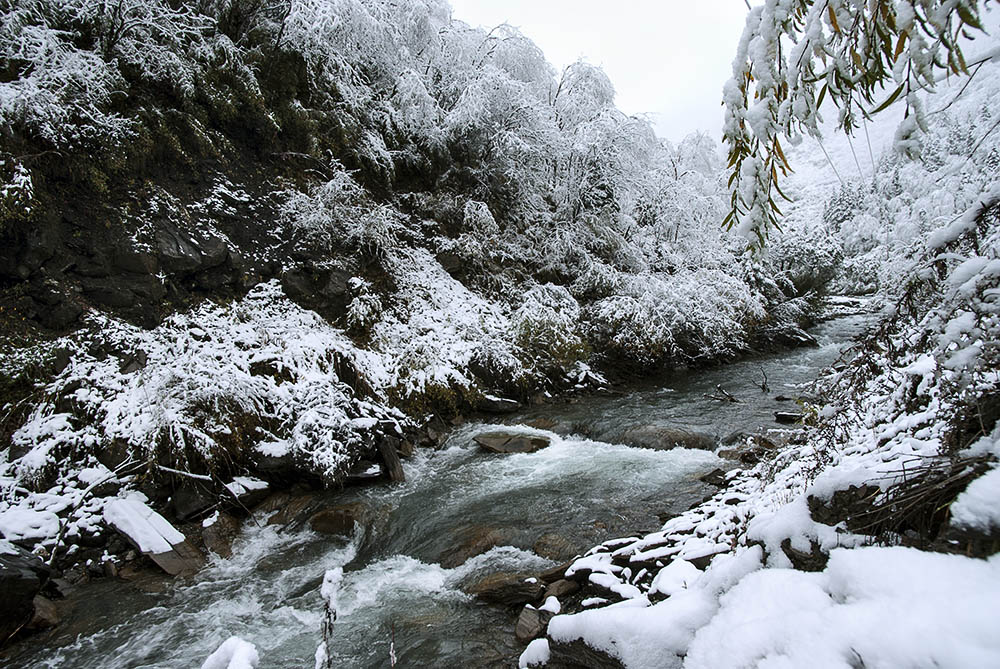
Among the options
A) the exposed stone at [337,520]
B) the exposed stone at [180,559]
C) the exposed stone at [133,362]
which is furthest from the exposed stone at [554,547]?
the exposed stone at [133,362]

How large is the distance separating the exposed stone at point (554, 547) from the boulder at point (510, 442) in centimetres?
204

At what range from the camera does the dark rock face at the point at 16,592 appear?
3027mm

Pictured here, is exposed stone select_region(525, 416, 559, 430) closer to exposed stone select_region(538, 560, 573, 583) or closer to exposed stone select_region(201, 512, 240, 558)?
Result: exposed stone select_region(538, 560, 573, 583)

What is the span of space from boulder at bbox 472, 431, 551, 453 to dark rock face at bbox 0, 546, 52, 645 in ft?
14.3

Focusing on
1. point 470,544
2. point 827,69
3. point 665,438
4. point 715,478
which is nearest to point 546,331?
point 665,438

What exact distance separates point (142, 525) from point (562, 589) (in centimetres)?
387

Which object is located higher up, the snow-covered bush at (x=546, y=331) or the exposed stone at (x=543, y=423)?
the snow-covered bush at (x=546, y=331)

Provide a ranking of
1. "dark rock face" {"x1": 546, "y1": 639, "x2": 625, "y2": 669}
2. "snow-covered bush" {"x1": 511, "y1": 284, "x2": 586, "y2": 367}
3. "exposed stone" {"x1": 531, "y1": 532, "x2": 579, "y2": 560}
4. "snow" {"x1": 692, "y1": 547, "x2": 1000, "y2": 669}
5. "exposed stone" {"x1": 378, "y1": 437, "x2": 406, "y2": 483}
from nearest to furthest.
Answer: "snow" {"x1": 692, "y1": 547, "x2": 1000, "y2": 669} < "dark rock face" {"x1": 546, "y1": 639, "x2": 625, "y2": 669} < "exposed stone" {"x1": 531, "y1": 532, "x2": 579, "y2": 560} < "exposed stone" {"x1": 378, "y1": 437, "x2": 406, "y2": 483} < "snow-covered bush" {"x1": 511, "y1": 284, "x2": 586, "y2": 367}

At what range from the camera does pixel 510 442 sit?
6.11 meters

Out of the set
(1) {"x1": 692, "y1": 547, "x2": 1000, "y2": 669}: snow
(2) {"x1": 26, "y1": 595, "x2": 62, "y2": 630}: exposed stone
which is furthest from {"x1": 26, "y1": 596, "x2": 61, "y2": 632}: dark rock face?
(1) {"x1": 692, "y1": 547, "x2": 1000, "y2": 669}: snow

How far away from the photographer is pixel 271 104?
762 cm

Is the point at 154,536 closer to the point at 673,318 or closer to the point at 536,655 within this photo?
the point at 536,655

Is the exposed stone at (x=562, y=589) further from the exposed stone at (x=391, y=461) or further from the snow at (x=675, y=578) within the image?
the exposed stone at (x=391, y=461)

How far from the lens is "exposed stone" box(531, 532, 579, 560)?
372cm
